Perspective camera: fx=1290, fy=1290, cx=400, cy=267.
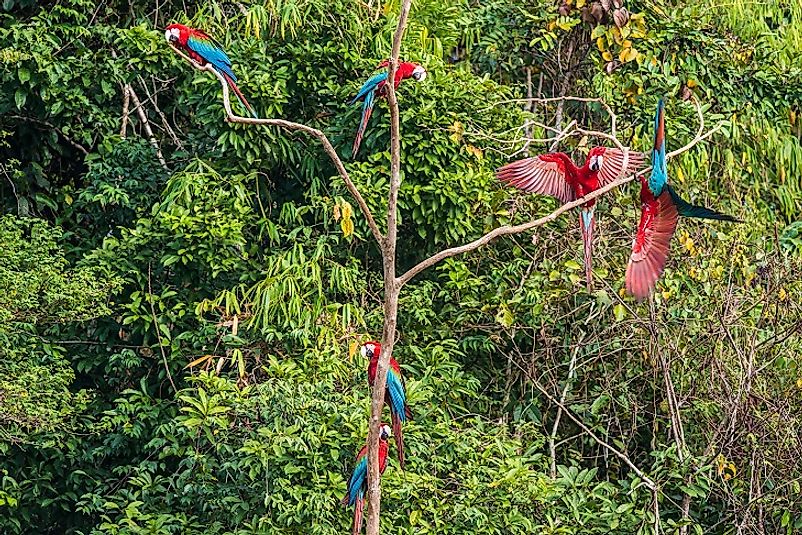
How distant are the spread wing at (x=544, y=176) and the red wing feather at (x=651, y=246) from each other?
535 mm

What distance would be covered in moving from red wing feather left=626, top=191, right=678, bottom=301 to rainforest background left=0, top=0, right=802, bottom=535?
145 centimetres

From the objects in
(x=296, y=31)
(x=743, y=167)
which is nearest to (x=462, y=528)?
(x=296, y=31)

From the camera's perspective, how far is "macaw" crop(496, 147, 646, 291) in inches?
154

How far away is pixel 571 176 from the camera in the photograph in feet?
13.0

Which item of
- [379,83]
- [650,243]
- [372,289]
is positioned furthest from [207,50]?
[650,243]

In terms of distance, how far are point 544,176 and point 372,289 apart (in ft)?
5.27

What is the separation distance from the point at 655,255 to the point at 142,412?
2.62 metres

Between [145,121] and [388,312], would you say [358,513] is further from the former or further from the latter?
[145,121]

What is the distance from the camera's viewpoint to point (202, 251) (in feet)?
16.9

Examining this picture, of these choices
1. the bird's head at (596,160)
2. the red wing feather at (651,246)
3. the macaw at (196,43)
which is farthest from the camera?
the macaw at (196,43)

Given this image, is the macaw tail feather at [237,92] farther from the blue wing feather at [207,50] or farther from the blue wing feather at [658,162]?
the blue wing feather at [658,162]

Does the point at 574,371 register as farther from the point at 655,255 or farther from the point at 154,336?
the point at 655,255

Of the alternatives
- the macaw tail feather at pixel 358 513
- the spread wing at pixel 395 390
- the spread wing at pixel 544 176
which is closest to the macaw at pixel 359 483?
the macaw tail feather at pixel 358 513

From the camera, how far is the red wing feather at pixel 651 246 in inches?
131
